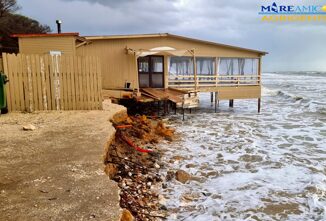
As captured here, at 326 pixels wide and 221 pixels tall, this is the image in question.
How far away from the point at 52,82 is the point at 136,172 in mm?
4157

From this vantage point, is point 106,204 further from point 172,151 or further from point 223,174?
point 172,151

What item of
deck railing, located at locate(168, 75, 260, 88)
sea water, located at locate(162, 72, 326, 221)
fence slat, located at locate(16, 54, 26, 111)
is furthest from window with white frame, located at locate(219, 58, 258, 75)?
fence slat, located at locate(16, 54, 26, 111)

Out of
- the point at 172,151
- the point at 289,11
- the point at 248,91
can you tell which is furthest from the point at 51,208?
the point at 289,11

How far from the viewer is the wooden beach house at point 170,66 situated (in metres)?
14.8

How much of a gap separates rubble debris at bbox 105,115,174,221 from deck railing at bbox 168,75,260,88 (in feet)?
25.3

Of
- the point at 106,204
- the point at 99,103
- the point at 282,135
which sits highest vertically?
the point at 99,103

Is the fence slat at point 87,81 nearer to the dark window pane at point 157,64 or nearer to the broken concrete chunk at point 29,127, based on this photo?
the broken concrete chunk at point 29,127

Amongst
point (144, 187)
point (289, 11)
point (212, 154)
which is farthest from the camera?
point (289, 11)

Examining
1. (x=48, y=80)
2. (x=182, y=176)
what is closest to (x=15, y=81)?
(x=48, y=80)

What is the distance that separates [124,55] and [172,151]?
8.51 m

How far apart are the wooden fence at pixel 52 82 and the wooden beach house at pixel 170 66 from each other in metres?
4.72

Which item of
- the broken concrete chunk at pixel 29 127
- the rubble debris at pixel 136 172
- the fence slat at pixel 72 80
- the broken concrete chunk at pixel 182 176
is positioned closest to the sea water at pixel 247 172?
the broken concrete chunk at pixel 182 176

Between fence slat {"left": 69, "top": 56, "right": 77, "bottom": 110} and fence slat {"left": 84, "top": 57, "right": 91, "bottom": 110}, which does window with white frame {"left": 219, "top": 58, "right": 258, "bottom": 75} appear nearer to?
fence slat {"left": 84, "top": 57, "right": 91, "bottom": 110}

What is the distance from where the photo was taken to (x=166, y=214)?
4762 mm
